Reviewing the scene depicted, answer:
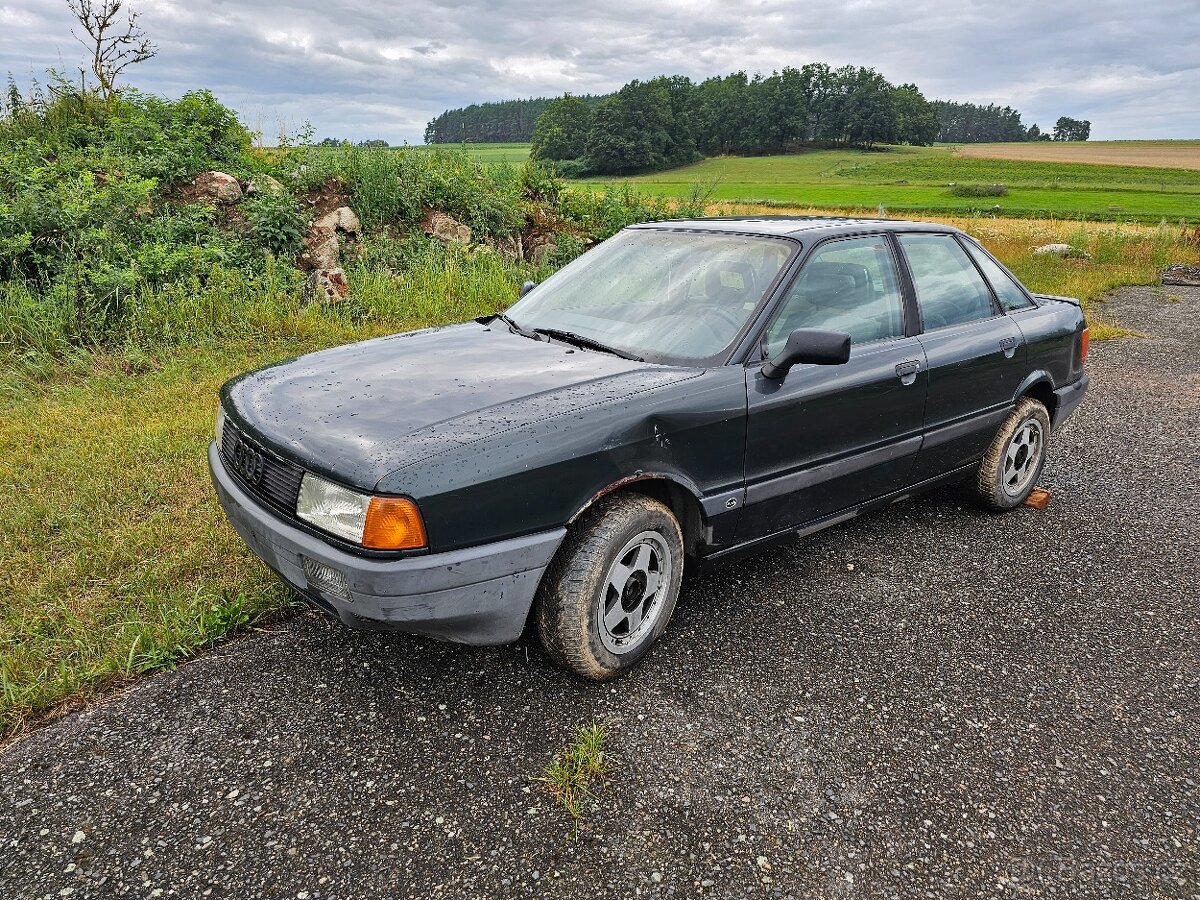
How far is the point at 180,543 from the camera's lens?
3490mm

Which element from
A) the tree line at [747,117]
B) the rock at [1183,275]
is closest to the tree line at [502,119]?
the tree line at [747,117]

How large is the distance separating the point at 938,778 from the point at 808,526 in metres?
1.16

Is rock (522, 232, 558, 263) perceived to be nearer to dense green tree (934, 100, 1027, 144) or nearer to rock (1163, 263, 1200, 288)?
rock (1163, 263, 1200, 288)

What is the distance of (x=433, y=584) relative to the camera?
2188mm

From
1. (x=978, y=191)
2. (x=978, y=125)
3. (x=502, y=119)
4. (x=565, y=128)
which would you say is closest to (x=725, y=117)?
(x=502, y=119)

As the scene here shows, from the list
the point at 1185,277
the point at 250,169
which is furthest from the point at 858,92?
the point at 250,169

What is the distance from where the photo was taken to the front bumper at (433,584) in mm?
2172

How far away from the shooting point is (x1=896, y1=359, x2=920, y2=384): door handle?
337cm

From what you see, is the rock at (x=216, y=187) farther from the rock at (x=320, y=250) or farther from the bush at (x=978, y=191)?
the bush at (x=978, y=191)

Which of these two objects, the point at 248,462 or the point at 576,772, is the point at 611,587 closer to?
the point at 576,772

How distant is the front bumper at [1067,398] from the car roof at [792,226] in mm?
1276

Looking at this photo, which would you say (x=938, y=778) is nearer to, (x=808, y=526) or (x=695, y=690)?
(x=695, y=690)

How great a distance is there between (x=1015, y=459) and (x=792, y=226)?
1.94 meters

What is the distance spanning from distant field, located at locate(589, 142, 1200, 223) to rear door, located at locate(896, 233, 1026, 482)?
23.8 metres
